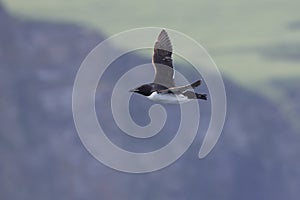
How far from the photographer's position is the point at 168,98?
13.2 metres

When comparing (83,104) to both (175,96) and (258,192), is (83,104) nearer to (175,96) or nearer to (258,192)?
(258,192)

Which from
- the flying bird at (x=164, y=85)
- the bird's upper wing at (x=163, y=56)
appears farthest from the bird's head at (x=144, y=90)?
the bird's upper wing at (x=163, y=56)

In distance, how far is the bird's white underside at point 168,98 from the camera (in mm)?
13047

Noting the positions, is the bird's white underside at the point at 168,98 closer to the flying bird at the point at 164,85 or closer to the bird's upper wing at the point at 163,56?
the flying bird at the point at 164,85

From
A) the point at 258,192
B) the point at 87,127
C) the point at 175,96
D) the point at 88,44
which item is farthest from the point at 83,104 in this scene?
the point at 175,96

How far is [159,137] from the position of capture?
207 ft

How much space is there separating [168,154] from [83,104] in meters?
18.4

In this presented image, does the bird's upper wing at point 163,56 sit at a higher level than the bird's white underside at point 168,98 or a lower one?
higher

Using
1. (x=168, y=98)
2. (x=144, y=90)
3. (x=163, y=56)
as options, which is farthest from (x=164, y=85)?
(x=163, y=56)

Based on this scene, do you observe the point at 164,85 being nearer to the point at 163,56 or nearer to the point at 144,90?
the point at 144,90

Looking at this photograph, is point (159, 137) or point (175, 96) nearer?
point (175, 96)

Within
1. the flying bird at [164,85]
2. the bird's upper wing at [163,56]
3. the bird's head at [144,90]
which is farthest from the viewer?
the bird's upper wing at [163,56]

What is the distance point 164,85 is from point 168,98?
69cm

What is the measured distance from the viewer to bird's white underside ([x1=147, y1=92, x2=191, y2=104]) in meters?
13.0
